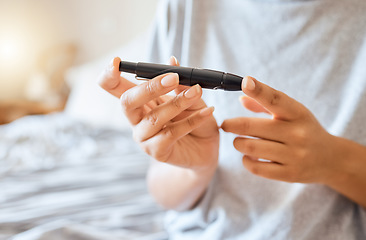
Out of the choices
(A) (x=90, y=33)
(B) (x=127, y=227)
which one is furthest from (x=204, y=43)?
(A) (x=90, y=33)

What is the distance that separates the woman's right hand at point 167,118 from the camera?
324 millimetres

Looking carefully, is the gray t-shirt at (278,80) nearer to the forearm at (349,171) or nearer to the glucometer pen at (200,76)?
the forearm at (349,171)

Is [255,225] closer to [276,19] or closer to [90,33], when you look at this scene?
[276,19]

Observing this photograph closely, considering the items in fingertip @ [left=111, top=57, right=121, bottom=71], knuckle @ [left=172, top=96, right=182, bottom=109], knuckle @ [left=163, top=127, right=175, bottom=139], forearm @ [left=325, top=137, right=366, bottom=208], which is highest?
fingertip @ [left=111, top=57, right=121, bottom=71]

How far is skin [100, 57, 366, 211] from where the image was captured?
1.09 feet

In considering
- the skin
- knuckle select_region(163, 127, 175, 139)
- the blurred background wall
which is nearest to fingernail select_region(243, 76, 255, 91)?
the skin

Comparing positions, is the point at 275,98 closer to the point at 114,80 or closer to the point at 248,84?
the point at 248,84

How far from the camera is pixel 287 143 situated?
0.38 m

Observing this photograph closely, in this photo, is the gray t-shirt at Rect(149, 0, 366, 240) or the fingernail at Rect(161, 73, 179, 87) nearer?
the fingernail at Rect(161, 73, 179, 87)

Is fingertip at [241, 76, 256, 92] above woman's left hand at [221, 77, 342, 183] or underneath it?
above

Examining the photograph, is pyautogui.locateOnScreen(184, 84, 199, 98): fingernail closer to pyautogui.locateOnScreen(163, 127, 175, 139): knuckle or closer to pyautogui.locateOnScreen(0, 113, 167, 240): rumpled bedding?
pyautogui.locateOnScreen(163, 127, 175, 139): knuckle

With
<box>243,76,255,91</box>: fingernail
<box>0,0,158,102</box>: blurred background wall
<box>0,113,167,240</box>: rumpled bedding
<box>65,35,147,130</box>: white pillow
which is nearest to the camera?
<box>243,76,255,91</box>: fingernail

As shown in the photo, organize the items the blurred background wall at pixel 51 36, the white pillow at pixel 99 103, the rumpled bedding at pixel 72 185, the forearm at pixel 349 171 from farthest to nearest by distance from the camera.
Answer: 1. the blurred background wall at pixel 51 36
2. the white pillow at pixel 99 103
3. the rumpled bedding at pixel 72 185
4. the forearm at pixel 349 171

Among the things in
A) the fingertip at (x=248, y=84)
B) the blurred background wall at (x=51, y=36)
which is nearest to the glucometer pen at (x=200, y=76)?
the fingertip at (x=248, y=84)
